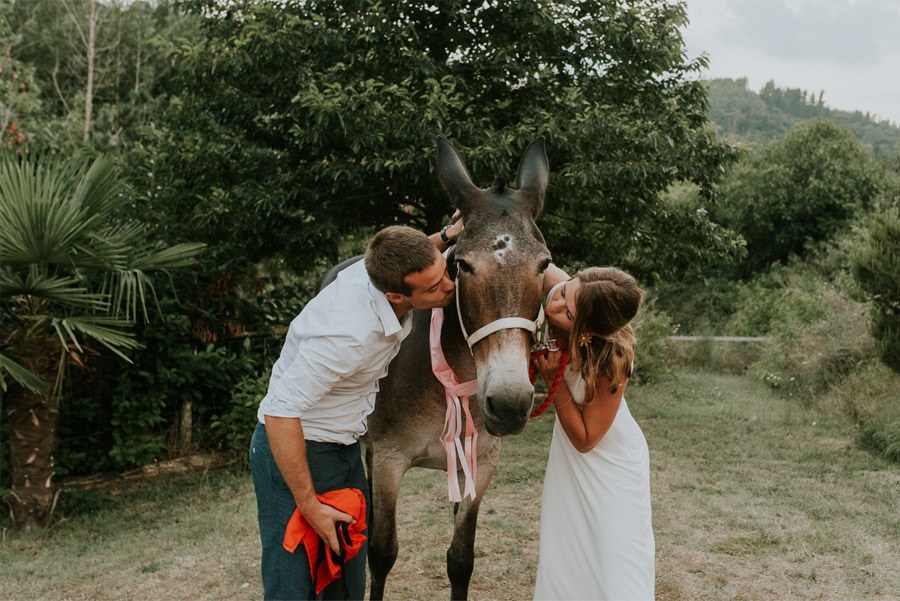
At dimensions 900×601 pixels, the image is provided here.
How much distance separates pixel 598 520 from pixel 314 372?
1436 mm

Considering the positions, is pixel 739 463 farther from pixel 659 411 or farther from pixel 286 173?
pixel 286 173

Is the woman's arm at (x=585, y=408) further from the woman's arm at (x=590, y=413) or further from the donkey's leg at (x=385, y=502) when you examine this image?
the donkey's leg at (x=385, y=502)

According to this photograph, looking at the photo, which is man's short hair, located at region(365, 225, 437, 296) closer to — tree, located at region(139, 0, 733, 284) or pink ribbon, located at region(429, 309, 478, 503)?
pink ribbon, located at region(429, 309, 478, 503)

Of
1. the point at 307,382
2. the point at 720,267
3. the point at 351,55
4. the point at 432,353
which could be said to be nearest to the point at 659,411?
the point at 351,55

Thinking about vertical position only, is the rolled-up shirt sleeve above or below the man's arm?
above

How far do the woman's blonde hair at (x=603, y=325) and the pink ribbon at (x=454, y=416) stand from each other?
0.60 m

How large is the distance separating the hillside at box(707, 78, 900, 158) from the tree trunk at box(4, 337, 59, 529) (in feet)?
126

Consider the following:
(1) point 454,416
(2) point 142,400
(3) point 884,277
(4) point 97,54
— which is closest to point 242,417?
(2) point 142,400

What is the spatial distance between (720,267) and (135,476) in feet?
67.4

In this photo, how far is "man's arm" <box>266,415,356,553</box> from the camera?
2.50m

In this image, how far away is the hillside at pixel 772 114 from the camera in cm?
4450

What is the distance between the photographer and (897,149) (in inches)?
1017

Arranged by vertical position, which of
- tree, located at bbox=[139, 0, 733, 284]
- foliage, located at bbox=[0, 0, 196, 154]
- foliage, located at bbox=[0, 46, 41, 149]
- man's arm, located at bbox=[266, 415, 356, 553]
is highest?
foliage, located at bbox=[0, 0, 196, 154]

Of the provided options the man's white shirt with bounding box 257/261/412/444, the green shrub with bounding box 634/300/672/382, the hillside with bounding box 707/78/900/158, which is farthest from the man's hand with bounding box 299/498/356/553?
the hillside with bounding box 707/78/900/158
